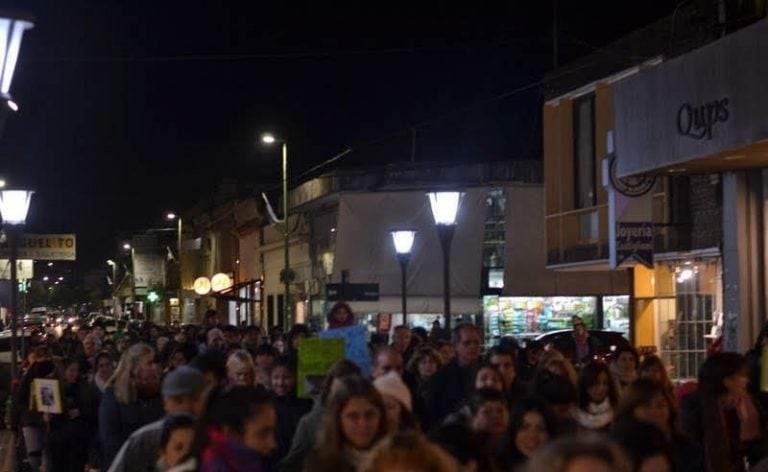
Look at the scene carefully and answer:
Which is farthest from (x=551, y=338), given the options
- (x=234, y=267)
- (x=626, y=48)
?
(x=234, y=267)

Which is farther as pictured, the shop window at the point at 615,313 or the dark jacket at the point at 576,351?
the shop window at the point at 615,313

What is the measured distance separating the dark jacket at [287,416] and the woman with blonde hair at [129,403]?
0.92m

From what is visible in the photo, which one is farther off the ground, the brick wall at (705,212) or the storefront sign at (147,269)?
the storefront sign at (147,269)

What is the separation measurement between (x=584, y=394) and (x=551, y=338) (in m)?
17.2

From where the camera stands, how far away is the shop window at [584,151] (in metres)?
29.3

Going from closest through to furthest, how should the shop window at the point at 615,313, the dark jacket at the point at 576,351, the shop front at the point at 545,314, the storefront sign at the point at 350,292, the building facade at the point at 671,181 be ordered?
the building facade at the point at 671,181
the dark jacket at the point at 576,351
the storefront sign at the point at 350,292
the shop window at the point at 615,313
the shop front at the point at 545,314

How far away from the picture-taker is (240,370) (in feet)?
36.2

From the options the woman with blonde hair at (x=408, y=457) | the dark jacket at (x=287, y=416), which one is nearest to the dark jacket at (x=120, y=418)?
the dark jacket at (x=287, y=416)

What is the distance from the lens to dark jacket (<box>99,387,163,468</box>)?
1052cm

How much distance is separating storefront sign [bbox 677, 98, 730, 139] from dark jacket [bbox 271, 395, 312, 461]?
655 centimetres

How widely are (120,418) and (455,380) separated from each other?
2.99 metres

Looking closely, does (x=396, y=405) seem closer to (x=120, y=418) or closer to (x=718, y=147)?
(x=120, y=418)

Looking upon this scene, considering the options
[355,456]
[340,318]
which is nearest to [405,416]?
[355,456]

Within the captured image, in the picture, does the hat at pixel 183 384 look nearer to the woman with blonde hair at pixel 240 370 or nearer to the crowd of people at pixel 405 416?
the crowd of people at pixel 405 416
